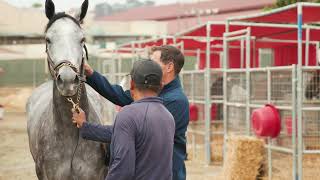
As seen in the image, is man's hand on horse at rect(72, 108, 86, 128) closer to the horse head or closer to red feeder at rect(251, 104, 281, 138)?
the horse head

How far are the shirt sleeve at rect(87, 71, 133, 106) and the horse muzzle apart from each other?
20.2 inches

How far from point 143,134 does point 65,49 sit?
4.01 feet

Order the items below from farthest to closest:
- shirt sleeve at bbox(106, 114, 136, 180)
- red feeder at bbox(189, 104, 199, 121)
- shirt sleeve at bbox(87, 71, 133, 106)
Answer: red feeder at bbox(189, 104, 199, 121), shirt sleeve at bbox(87, 71, 133, 106), shirt sleeve at bbox(106, 114, 136, 180)

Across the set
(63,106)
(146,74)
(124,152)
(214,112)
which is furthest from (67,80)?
(214,112)

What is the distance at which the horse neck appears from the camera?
429 centimetres

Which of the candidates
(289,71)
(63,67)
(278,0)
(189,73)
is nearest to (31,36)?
(278,0)

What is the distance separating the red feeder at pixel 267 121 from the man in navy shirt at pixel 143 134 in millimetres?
4963

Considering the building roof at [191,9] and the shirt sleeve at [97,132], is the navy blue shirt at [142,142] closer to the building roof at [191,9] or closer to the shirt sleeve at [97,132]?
the shirt sleeve at [97,132]

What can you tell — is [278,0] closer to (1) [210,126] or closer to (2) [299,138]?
(1) [210,126]

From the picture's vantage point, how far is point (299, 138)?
7.89 metres

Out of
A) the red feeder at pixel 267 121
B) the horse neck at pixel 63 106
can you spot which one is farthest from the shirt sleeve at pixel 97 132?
the red feeder at pixel 267 121

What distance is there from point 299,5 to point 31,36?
27865 mm

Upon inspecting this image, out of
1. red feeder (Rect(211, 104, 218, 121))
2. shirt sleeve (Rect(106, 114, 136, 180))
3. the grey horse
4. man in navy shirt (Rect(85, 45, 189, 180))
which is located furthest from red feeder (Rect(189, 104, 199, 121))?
shirt sleeve (Rect(106, 114, 136, 180))

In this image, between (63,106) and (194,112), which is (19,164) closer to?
(194,112)
